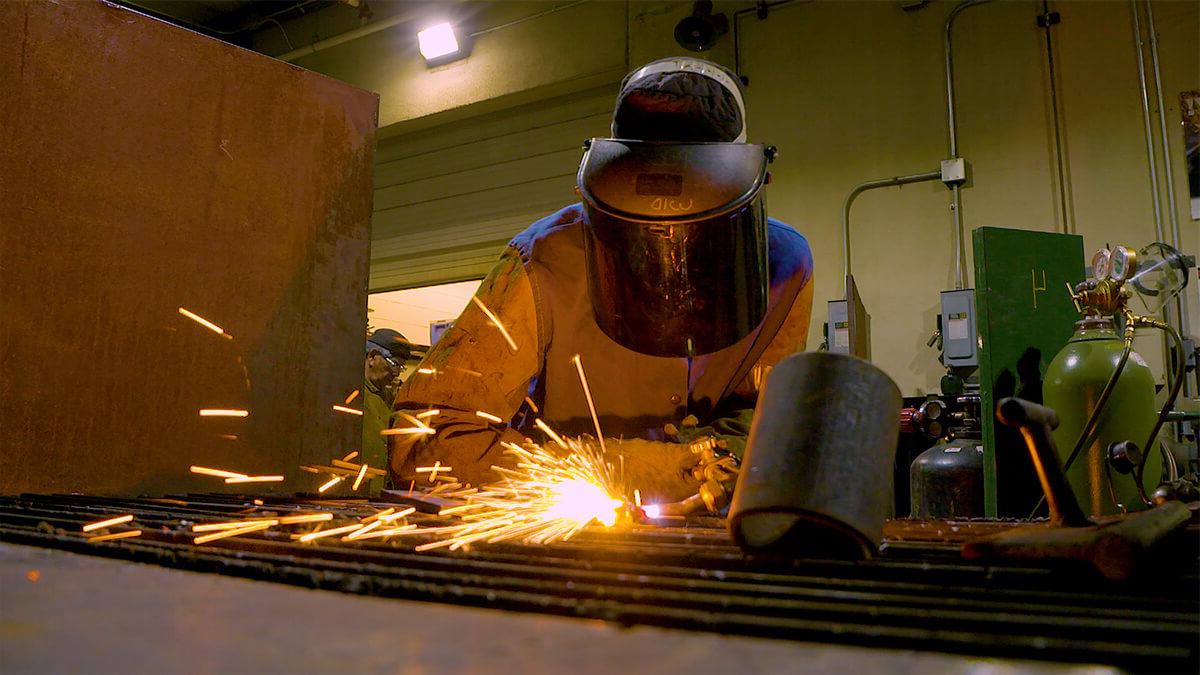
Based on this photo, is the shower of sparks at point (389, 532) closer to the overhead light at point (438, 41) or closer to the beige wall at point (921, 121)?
the beige wall at point (921, 121)

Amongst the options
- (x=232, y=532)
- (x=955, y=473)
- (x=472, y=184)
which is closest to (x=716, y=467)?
(x=232, y=532)

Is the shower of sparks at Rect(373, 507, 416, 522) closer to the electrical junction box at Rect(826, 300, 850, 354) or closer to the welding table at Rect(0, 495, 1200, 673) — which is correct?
the welding table at Rect(0, 495, 1200, 673)

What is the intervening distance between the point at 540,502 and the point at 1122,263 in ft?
7.36

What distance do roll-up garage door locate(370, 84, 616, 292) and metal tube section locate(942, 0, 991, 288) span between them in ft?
7.11

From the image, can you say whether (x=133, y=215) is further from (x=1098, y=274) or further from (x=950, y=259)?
(x=950, y=259)

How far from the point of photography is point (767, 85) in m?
5.22

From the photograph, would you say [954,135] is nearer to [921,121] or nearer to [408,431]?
[921,121]

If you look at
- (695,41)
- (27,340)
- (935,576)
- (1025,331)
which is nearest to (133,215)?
(27,340)

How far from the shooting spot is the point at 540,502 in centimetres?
166

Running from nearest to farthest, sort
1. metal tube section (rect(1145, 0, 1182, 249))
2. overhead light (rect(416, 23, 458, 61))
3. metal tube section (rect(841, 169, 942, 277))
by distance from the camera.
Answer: metal tube section (rect(1145, 0, 1182, 249)) < metal tube section (rect(841, 169, 942, 277)) < overhead light (rect(416, 23, 458, 61))

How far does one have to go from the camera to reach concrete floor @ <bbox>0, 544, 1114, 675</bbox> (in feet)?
1.69

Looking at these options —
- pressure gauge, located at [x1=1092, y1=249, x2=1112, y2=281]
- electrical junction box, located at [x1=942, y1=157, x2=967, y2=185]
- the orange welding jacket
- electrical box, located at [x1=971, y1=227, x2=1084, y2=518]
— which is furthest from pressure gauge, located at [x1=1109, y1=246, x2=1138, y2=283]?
electrical junction box, located at [x1=942, y1=157, x2=967, y2=185]

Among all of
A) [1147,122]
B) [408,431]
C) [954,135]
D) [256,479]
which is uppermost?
[954,135]

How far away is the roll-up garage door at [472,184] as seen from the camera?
5.96m
